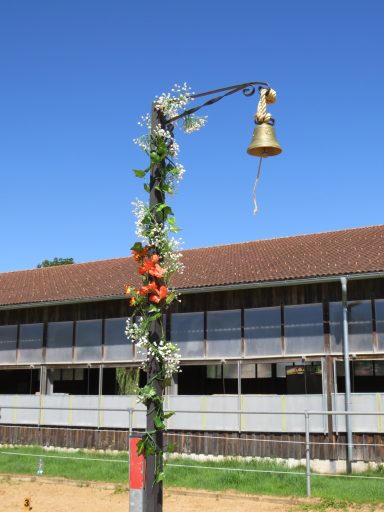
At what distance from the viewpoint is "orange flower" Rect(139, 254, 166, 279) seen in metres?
6.65

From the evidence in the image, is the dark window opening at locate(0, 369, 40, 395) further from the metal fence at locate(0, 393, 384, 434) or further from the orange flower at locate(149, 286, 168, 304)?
the orange flower at locate(149, 286, 168, 304)

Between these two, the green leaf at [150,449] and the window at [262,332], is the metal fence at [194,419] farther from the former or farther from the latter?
the green leaf at [150,449]

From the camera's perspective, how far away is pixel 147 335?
261 inches

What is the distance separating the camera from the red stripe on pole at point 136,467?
21.9 ft

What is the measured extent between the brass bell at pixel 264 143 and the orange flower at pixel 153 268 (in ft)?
5.07

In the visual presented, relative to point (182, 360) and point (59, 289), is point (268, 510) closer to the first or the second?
point (182, 360)

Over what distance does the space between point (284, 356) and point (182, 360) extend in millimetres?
3553

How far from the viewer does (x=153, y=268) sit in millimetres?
6688

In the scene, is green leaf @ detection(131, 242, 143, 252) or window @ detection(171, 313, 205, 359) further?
window @ detection(171, 313, 205, 359)

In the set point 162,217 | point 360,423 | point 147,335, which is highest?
point 162,217

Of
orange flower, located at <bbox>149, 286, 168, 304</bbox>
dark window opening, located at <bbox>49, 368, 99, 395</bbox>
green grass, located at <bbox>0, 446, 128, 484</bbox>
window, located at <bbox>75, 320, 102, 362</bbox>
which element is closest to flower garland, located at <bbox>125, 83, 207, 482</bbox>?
orange flower, located at <bbox>149, 286, 168, 304</bbox>

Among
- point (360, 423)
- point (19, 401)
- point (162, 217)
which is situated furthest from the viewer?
point (19, 401)

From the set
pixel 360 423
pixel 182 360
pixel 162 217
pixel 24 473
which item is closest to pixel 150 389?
pixel 162 217

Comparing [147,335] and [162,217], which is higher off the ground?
[162,217]
